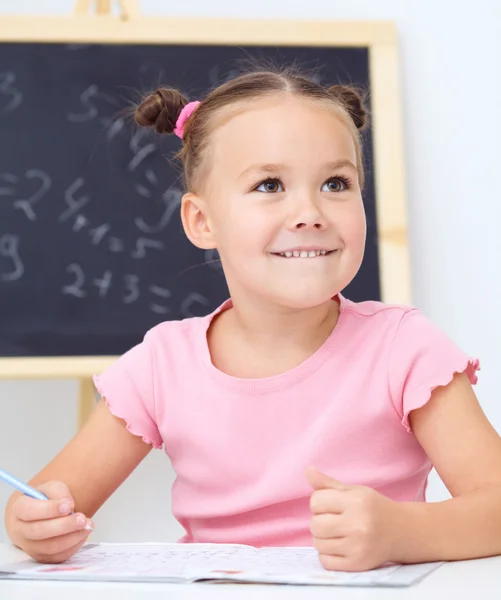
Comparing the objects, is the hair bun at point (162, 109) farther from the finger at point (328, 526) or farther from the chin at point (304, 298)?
the finger at point (328, 526)

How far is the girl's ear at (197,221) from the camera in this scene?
48.4 inches

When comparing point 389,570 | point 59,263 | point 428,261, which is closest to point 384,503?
point 389,570

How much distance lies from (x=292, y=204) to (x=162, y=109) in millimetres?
328

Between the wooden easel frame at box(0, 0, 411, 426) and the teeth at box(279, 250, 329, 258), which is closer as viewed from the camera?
the teeth at box(279, 250, 329, 258)

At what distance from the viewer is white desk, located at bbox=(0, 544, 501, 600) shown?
648 mm

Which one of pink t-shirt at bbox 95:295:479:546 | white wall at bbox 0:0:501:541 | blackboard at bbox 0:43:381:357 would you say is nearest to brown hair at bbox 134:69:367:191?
pink t-shirt at bbox 95:295:479:546

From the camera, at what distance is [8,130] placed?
7.01 ft

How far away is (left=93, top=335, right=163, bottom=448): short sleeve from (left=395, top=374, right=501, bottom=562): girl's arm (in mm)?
339

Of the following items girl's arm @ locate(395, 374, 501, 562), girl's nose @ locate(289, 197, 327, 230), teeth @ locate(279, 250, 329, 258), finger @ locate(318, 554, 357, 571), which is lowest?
girl's arm @ locate(395, 374, 501, 562)

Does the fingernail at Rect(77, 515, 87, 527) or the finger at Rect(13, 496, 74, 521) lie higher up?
the finger at Rect(13, 496, 74, 521)

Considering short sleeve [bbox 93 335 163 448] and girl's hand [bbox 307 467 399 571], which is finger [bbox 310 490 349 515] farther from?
short sleeve [bbox 93 335 163 448]

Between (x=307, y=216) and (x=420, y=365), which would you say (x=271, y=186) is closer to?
(x=307, y=216)

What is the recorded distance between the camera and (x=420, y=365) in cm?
104

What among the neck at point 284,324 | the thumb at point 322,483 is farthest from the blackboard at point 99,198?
the thumb at point 322,483
